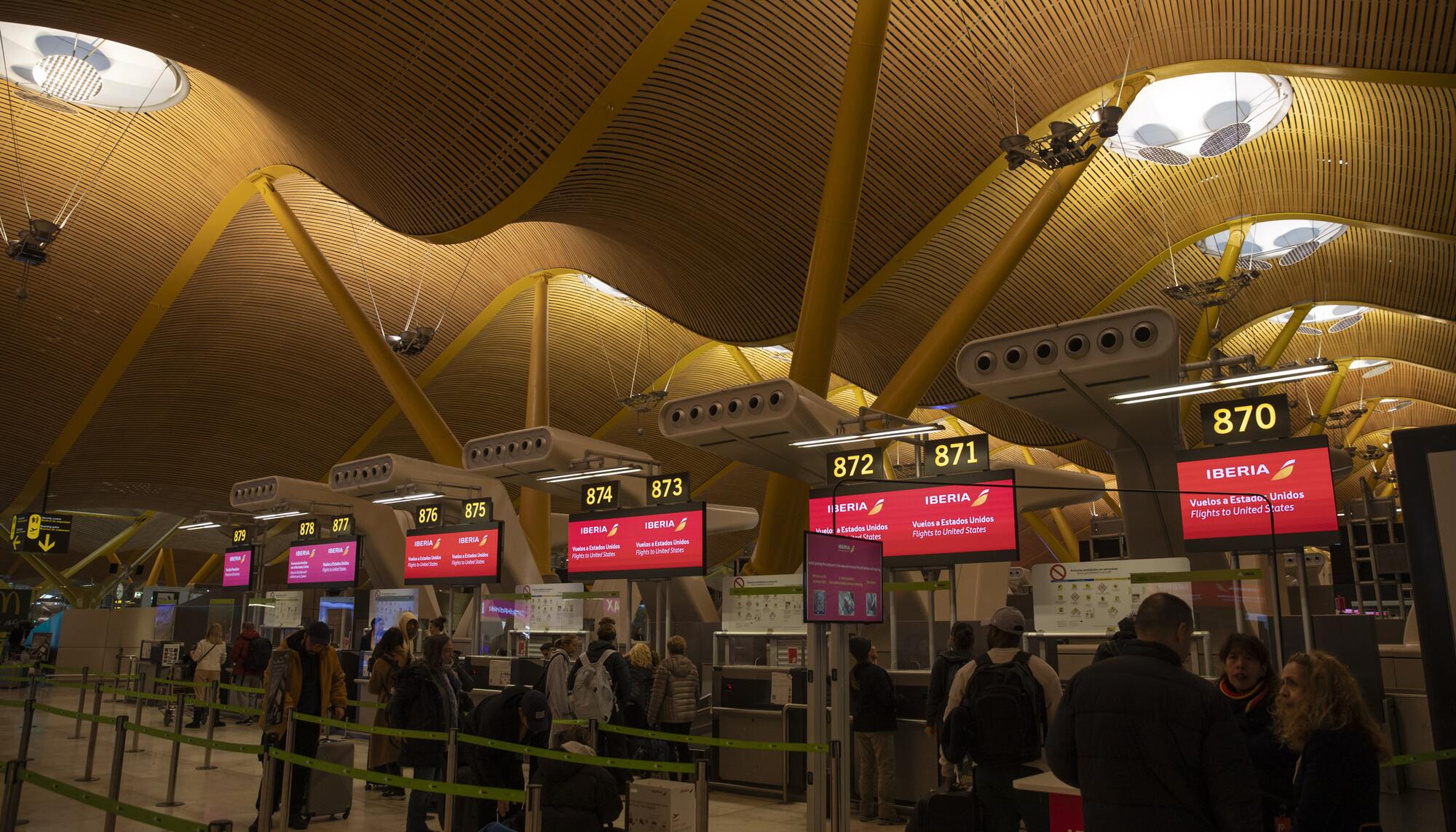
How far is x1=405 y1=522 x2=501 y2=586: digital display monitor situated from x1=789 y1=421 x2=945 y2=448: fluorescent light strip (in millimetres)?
5514

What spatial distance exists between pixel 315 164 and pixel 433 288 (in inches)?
374

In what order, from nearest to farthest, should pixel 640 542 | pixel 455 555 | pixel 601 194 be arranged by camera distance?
pixel 640 542, pixel 455 555, pixel 601 194

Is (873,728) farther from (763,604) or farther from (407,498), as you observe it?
(407,498)

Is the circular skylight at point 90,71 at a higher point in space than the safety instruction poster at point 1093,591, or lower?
higher

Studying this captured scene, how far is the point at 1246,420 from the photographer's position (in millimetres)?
8938

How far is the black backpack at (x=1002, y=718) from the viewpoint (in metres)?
5.59

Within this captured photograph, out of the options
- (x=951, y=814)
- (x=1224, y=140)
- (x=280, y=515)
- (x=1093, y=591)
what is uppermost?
(x=1224, y=140)

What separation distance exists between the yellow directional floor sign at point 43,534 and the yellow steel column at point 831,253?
20559 millimetres

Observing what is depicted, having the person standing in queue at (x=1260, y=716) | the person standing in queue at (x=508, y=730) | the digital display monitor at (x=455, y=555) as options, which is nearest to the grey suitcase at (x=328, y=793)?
the person standing in queue at (x=508, y=730)

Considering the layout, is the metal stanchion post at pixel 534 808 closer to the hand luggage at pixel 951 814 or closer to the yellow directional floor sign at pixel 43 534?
the hand luggage at pixel 951 814

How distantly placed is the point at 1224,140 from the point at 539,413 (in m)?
17.2

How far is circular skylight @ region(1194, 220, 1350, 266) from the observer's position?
2639 cm

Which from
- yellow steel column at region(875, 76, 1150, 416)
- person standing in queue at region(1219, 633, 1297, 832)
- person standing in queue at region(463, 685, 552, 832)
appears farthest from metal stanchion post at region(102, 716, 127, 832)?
yellow steel column at region(875, 76, 1150, 416)

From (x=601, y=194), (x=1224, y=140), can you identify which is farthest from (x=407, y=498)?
(x=1224, y=140)
